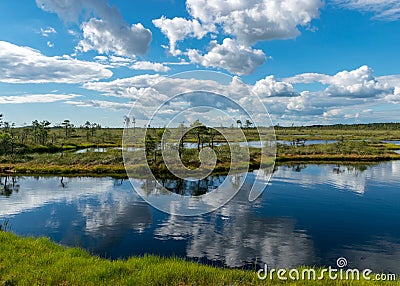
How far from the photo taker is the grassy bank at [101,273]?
32.3 feet

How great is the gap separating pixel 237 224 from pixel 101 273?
12441mm

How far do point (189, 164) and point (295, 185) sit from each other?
1612 centimetres

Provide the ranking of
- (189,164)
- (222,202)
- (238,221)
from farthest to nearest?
(189,164), (222,202), (238,221)

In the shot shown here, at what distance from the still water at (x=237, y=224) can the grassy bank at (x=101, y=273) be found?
437 centimetres

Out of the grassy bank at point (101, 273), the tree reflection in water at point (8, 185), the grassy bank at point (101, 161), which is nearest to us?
the grassy bank at point (101, 273)

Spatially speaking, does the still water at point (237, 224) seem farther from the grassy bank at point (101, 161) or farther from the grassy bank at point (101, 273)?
the grassy bank at point (101, 161)

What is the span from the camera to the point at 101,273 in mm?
10398

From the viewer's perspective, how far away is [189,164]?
152ft

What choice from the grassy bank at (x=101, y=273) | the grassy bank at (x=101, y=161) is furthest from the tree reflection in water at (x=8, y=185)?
the grassy bank at (x=101, y=273)

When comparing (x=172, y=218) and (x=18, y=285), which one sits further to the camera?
(x=172, y=218)

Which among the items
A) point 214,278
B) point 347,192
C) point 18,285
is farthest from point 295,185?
point 18,285

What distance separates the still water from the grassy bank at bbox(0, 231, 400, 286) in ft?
14.3

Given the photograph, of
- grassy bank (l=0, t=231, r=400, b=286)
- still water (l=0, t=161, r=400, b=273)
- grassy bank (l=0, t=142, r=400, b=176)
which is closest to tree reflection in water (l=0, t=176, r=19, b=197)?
still water (l=0, t=161, r=400, b=273)

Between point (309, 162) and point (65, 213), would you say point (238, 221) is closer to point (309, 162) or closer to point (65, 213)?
point (65, 213)
